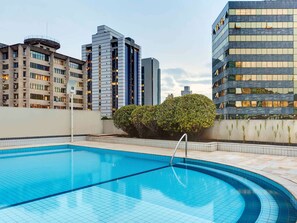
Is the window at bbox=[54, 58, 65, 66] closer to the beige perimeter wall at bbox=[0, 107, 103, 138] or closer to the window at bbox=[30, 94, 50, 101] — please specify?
the window at bbox=[30, 94, 50, 101]

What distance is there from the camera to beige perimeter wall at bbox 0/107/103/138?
13.8 meters

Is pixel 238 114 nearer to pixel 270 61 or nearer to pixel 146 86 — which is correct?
pixel 270 61

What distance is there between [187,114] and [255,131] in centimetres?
319

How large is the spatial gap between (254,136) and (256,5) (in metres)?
56.0

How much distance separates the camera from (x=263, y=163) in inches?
299

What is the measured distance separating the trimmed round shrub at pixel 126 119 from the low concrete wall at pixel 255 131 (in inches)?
182

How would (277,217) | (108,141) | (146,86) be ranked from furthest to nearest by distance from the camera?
(146,86) < (108,141) < (277,217)

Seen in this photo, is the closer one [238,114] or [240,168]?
[240,168]

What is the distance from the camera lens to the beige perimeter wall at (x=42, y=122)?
13.8 m

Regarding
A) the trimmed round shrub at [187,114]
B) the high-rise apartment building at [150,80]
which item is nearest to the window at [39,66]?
the trimmed round shrub at [187,114]

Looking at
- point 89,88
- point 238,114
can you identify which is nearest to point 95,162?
point 238,114

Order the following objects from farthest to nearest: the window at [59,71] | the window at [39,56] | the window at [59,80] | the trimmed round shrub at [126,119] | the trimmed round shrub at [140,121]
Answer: the window at [59,71] → the window at [59,80] → the window at [39,56] → the trimmed round shrub at [126,119] → the trimmed round shrub at [140,121]

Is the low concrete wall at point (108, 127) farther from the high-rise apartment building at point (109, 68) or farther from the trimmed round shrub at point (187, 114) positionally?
the high-rise apartment building at point (109, 68)

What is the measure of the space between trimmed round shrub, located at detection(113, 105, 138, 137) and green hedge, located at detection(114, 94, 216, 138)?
38.5 inches
